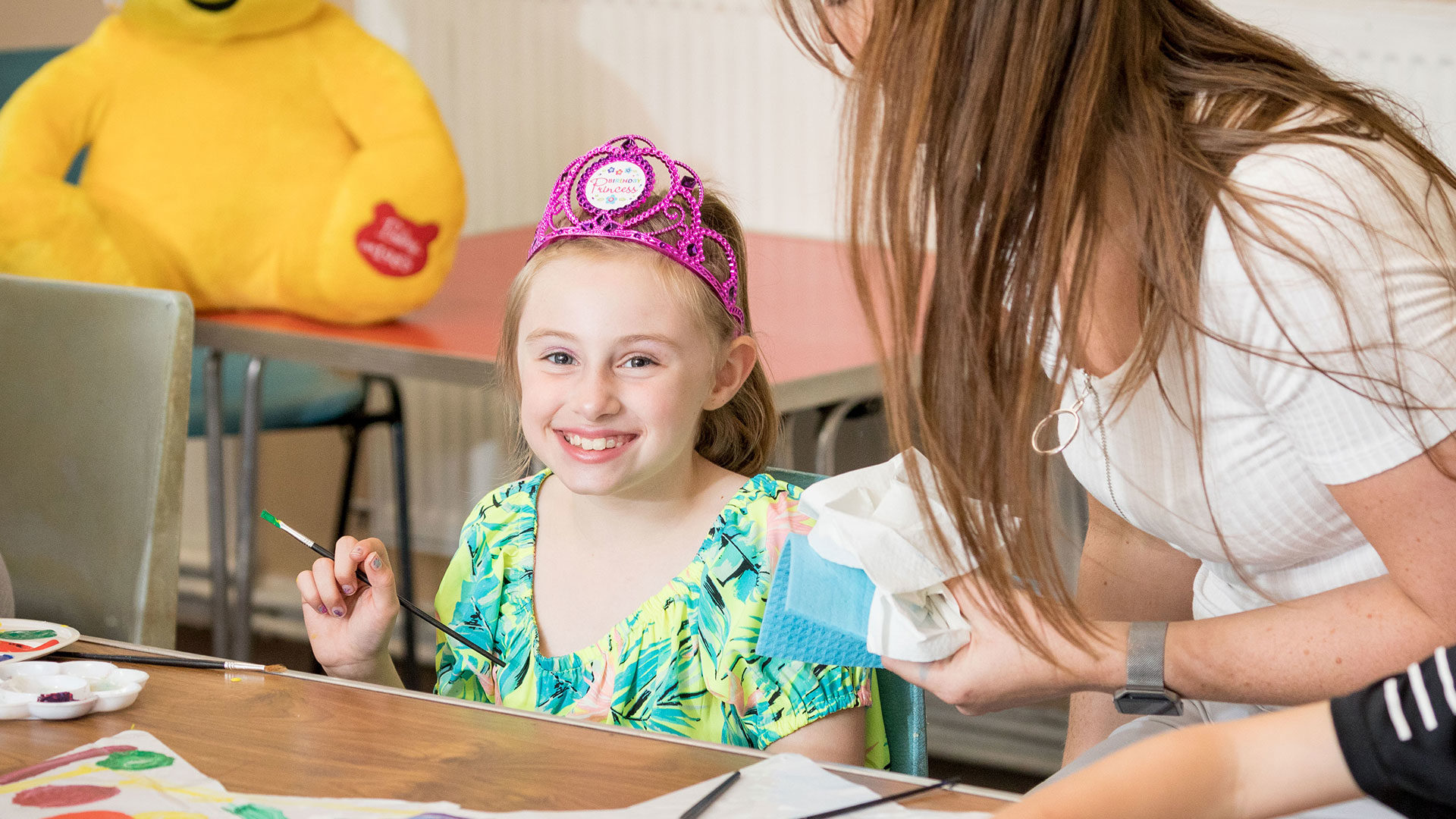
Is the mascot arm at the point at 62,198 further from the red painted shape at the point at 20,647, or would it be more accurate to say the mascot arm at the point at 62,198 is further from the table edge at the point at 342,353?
the red painted shape at the point at 20,647

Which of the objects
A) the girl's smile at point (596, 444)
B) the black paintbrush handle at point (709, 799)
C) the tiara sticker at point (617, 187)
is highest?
the tiara sticker at point (617, 187)

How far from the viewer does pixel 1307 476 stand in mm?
864

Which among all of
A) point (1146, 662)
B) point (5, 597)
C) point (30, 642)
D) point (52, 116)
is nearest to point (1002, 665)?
point (1146, 662)

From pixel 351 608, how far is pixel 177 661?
0.14 m

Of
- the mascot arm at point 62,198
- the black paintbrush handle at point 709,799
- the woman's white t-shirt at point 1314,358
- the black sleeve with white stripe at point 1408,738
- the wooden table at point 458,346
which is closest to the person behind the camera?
the black sleeve with white stripe at point 1408,738

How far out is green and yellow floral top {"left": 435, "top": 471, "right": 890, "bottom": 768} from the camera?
3.16ft

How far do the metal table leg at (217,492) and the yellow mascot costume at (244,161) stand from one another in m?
0.12

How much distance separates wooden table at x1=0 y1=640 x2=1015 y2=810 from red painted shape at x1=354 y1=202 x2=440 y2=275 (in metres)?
1.25

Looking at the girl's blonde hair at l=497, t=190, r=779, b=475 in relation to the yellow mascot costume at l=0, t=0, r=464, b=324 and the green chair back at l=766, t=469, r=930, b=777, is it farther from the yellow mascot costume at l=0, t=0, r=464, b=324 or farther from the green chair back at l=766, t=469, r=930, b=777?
the yellow mascot costume at l=0, t=0, r=464, b=324

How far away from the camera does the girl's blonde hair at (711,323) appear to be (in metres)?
1.06

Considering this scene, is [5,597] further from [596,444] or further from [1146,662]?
[1146,662]

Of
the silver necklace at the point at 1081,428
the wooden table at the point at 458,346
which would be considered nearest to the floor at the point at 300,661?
the wooden table at the point at 458,346

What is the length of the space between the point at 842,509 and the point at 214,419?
147 centimetres

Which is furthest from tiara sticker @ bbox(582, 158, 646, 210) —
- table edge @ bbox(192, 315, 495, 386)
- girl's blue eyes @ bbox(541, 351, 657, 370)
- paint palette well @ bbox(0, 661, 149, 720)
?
table edge @ bbox(192, 315, 495, 386)
